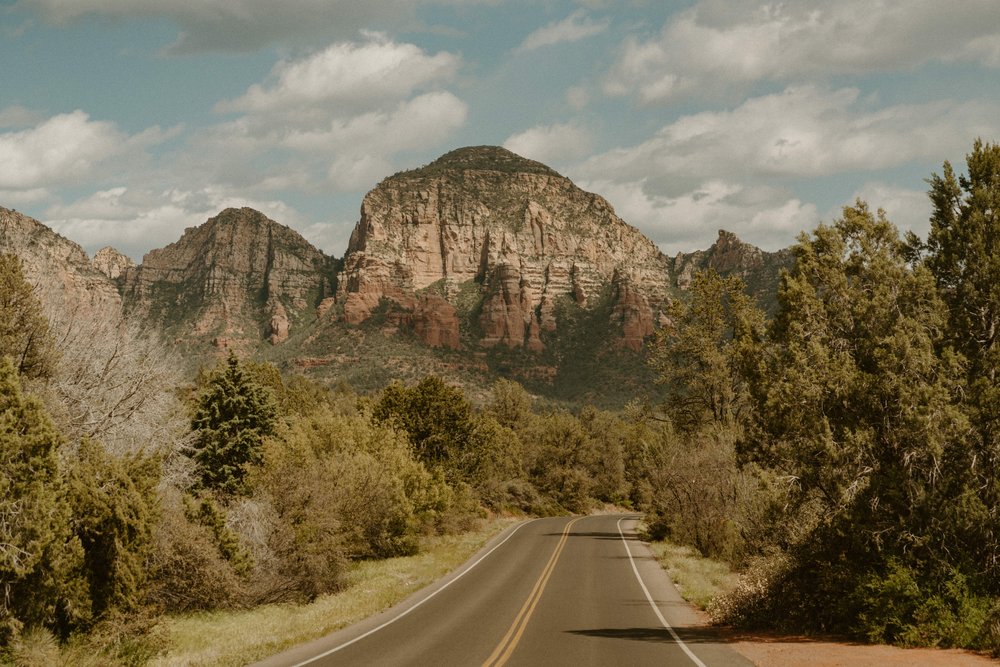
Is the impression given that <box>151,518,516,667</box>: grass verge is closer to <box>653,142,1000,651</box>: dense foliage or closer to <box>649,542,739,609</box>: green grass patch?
<box>649,542,739,609</box>: green grass patch

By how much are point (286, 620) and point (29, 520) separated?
8.95 m

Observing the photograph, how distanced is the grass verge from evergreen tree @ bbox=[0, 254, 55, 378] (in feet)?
25.9

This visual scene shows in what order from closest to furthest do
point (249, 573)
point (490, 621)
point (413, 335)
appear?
point (490, 621) → point (249, 573) → point (413, 335)

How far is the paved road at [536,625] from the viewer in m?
14.5

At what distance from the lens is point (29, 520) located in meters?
13.3

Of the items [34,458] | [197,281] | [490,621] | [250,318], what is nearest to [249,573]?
[490,621]

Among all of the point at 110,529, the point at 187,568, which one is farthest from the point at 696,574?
the point at 110,529

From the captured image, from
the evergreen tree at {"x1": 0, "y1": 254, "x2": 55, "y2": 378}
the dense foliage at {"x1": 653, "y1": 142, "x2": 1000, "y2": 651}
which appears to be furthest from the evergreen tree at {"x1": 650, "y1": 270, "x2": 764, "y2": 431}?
the evergreen tree at {"x1": 0, "y1": 254, "x2": 55, "y2": 378}

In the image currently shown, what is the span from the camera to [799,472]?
16.3m

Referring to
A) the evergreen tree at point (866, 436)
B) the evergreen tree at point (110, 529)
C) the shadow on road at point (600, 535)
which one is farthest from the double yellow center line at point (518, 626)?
the shadow on road at point (600, 535)

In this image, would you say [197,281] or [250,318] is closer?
[250,318]

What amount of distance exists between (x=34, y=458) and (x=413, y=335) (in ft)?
484

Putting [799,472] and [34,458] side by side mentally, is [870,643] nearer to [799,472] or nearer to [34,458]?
[799,472]

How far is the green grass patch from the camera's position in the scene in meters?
23.4
